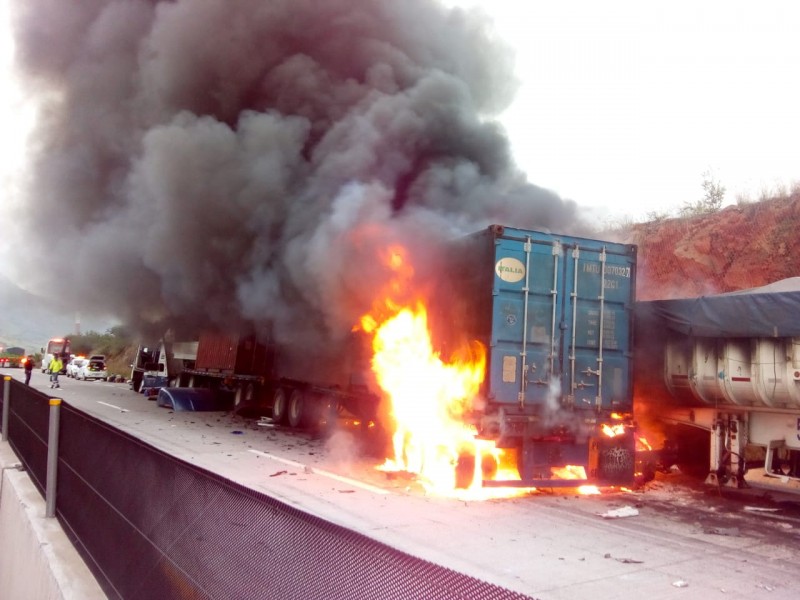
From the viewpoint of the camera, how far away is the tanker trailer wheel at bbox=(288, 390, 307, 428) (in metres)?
14.1

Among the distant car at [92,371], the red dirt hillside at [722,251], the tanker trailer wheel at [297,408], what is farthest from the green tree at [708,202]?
the distant car at [92,371]

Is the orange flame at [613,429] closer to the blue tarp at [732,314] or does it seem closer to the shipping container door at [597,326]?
the shipping container door at [597,326]

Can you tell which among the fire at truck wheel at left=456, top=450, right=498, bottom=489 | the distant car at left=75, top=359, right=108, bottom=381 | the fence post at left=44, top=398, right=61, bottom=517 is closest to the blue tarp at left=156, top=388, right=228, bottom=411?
the fire at truck wheel at left=456, top=450, right=498, bottom=489

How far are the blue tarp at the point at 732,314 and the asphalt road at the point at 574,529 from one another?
2.00m

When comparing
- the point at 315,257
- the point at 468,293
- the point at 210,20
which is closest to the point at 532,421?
the point at 468,293

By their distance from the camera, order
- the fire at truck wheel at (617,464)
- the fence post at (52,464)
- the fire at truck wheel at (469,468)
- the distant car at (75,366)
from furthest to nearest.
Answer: the distant car at (75,366), the fire at truck wheel at (617,464), the fire at truck wheel at (469,468), the fence post at (52,464)

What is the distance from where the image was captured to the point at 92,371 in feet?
131

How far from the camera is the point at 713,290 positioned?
18000 mm

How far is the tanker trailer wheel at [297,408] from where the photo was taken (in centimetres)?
1415

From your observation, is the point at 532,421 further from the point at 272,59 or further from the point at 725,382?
the point at 272,59

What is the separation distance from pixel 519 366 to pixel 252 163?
873cm

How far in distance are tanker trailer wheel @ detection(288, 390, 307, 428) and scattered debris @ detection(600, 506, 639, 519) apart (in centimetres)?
804

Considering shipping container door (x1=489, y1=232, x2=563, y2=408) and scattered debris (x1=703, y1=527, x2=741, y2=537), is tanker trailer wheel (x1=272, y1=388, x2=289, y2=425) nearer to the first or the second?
shipping container door (x1=489, y1=232, x2=563, y2=408)

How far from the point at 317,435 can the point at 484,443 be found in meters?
6.77
